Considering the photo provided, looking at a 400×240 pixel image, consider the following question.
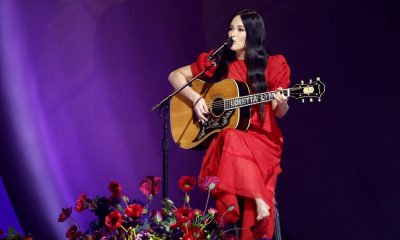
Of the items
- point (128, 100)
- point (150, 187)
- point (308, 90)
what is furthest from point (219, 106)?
point (150, 187)

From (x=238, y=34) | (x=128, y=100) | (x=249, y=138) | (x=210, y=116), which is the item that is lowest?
(x=249, y=138)

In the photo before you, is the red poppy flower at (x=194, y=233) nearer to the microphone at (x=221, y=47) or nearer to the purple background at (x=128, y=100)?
the microphone at (x=221, y=47)

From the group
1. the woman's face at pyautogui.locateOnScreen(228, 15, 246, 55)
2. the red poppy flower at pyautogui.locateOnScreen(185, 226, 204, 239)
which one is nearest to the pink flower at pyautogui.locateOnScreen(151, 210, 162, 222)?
the red poppy flower at pyautogui.locateOnScreen(185, 226, 204, 239)

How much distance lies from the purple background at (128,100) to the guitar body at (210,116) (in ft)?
2.09

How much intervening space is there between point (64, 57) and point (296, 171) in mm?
1685

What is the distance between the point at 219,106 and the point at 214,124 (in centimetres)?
9

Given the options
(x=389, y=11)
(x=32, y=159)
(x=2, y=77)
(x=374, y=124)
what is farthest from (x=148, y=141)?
(x=389, y=11)

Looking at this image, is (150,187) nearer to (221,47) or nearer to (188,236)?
(188,236)

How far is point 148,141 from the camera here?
11.6 ft

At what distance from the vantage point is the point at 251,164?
228cm

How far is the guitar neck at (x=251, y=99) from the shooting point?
235 cm

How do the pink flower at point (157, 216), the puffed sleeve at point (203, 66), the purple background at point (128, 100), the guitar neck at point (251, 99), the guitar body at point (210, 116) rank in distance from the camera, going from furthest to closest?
the purple background at point (128, 100) → the puffed sleeve at point (203, 66) → the guitar body at point (210, 116) → the guitar neck at point (251, 99) → the pink flower at point (157, 216)

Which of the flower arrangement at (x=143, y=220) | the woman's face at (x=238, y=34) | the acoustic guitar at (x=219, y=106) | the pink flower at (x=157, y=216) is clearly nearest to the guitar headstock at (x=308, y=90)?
the acoustic guitar at (x=219, y=106)

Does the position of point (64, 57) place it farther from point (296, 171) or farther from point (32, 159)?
point (296, 171)
